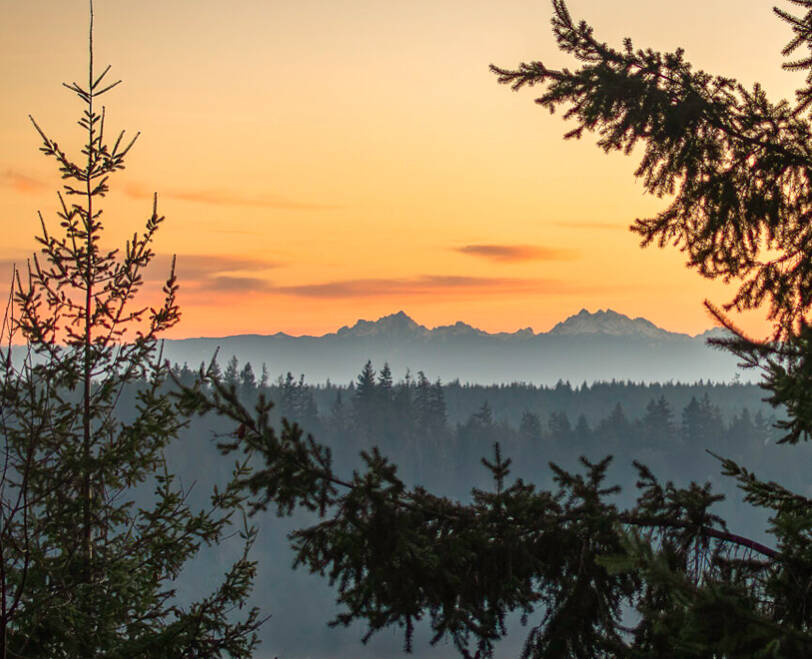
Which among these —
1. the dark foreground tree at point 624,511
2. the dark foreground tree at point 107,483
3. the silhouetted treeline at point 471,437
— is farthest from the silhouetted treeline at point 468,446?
the dark foreground tree at point 624,511

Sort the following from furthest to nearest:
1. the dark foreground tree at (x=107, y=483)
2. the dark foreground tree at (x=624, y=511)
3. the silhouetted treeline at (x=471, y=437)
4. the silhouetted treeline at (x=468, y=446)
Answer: the silhouetted treeline at (x=471, y=437) < the silhouetted treeline at (x=468, y=446) < the dark foreground tree at (x=107, y=483) < the dark foreground tree at (x=624, y=511)

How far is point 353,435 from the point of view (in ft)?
530

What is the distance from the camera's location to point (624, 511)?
5.53 meters

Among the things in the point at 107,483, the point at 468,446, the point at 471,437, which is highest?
the point at 107,483

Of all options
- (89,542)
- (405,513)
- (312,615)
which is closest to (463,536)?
(405,513)

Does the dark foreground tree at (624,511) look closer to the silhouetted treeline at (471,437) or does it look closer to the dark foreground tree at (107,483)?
the dark foreground tree at (107,483)

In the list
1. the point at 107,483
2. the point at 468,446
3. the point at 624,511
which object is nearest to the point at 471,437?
the point at 468,446

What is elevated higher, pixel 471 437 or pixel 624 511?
pixel 624 511

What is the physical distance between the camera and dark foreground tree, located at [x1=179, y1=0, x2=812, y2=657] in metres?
4.35

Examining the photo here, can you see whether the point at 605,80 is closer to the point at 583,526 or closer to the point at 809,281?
the point at 809,281

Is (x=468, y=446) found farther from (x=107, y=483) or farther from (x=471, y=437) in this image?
(x=107, y=483)

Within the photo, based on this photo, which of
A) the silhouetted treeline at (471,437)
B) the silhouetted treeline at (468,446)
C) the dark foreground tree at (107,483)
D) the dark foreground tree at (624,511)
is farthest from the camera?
the silhouetted treeline at (471,437)

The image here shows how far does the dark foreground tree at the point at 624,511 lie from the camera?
14.3ft

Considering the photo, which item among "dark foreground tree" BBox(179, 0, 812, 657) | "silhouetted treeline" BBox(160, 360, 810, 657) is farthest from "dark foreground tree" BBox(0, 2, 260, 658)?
"silhouetted treeline" BBox(160, 360, 810, 657)
